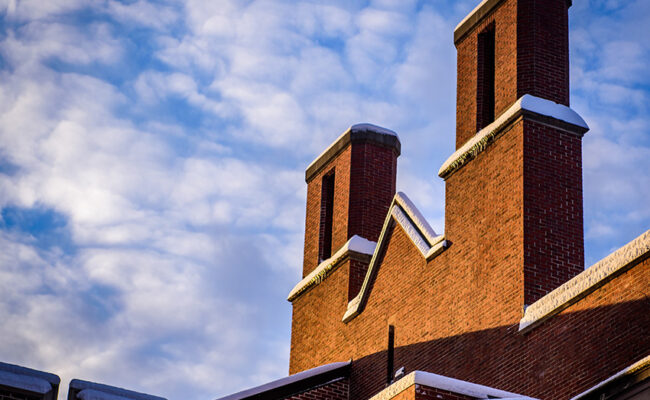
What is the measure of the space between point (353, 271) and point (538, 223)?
20.8ft

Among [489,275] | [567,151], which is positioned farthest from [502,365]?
[567,151]

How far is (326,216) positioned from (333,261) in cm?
189

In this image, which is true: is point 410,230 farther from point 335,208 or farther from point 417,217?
point 335,208

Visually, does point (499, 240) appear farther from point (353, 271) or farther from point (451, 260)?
point (353, 271)

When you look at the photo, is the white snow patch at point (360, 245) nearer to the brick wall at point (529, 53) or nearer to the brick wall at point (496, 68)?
the brick wall at point (496, 68)

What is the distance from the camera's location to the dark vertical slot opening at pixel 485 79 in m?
21.4

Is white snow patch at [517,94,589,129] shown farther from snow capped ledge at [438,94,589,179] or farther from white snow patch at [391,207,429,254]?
white snow patch at [391,207,429,254]

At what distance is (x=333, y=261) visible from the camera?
2520 centimetres

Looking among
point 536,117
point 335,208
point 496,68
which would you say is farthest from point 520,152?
point 335,208

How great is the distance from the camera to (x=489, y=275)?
19531 mm

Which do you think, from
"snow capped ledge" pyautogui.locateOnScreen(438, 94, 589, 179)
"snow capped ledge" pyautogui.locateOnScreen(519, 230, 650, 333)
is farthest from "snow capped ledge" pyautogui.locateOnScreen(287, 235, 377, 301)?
"snow capped ledge" pyautogui.locateOnScreen(519, 230, 650, 333)

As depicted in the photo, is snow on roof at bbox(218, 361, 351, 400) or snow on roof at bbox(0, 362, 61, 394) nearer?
snow on roof at bbox(0, 362, 61, 394)

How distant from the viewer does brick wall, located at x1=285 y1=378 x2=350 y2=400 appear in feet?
72.9

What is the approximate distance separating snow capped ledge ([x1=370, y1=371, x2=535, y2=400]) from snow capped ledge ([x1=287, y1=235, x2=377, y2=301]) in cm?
777
